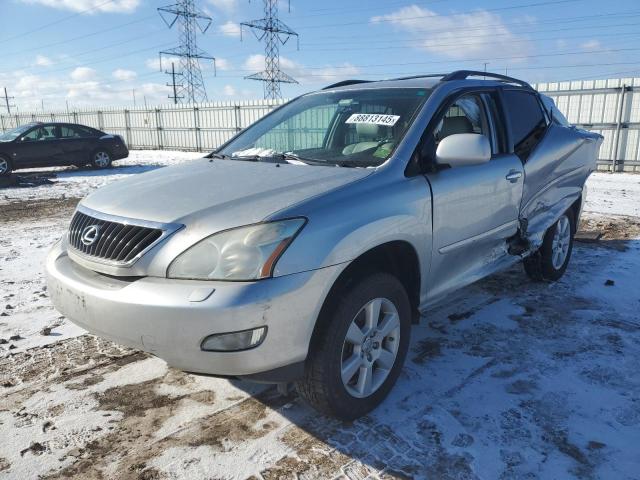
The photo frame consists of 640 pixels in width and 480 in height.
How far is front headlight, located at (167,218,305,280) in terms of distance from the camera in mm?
2129

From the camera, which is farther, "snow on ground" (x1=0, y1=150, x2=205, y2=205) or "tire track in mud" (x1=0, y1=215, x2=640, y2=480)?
"snow on ground" (x1=0, y1=150, x2=205, y2=205)

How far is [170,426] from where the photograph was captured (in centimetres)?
262

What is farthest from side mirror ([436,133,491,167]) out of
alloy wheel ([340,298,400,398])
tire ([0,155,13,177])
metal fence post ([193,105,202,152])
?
metal fence post ([193,105,202,152])

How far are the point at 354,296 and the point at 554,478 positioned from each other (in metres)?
1.18

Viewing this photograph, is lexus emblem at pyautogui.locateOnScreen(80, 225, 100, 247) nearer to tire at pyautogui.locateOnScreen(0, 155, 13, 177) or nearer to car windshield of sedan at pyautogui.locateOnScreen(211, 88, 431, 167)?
car windshield of sedan at pyautogui.locateOnScreen(211, 88, 431, 167)

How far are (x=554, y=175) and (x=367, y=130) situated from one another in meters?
2.06

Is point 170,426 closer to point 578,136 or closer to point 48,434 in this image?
point 48,434

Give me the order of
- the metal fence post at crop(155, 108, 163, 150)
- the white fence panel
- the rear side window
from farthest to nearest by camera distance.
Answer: the metal fence post at crop(155, 108, 163, 150) → the white fence panel → the rear side window

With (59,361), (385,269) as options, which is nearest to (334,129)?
(385,269)

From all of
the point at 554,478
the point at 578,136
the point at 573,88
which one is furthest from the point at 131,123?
the point at 554,478

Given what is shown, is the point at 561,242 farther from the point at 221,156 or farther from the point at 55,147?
the point at 55,147

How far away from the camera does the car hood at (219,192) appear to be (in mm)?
2314

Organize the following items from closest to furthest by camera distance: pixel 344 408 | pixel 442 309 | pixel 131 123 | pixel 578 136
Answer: pixel 344 408 → pixel 442 309 → pixel 578 136 → pixel 131 123

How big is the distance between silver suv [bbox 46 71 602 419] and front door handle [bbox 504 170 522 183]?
0.09 ft
